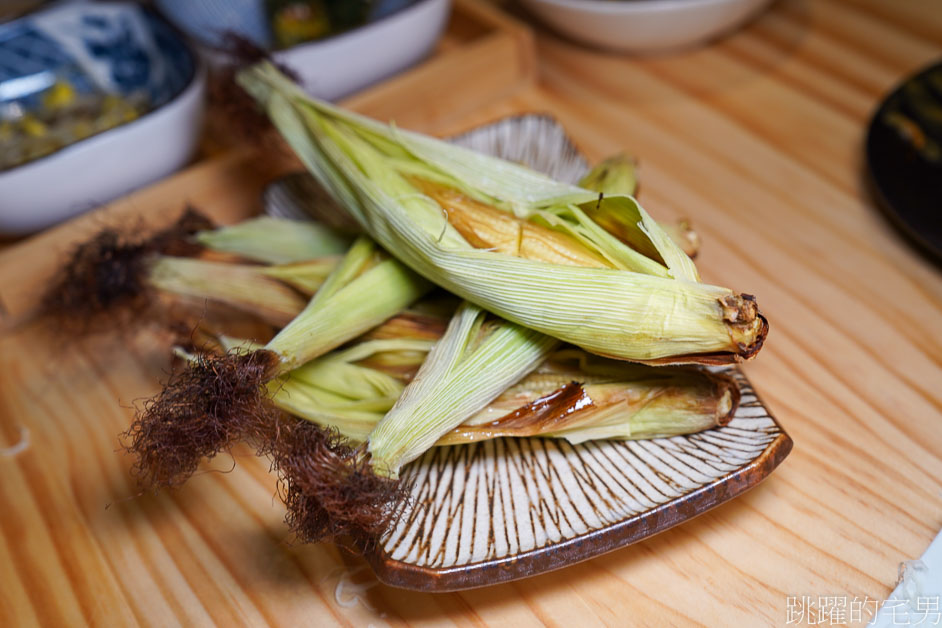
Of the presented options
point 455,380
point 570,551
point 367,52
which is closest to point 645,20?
point 367,52

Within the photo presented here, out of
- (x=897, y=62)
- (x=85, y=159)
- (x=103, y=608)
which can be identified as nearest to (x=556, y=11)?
(x=897, y=62)

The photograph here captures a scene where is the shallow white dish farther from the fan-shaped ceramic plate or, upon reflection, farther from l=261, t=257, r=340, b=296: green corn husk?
the fan-shaped ceramic plate

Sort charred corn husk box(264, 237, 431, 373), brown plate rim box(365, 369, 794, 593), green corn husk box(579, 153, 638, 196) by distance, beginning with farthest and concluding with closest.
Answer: green corn husk box(579, 153, 638, 196) < charred corn husk box(264, 237, 431, 373) < brown plate rim box(365, 369, 794, 593)

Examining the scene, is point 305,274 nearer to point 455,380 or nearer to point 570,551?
point 455,380

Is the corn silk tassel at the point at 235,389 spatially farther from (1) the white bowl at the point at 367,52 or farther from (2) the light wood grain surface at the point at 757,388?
(1) the white bowl at the point at 367,52

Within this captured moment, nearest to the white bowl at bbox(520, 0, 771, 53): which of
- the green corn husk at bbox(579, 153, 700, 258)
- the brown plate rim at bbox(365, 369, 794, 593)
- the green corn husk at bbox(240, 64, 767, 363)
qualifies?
the green corn husk at bbox(579, 153, 700, 258)

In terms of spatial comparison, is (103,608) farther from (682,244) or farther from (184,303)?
(682,244)

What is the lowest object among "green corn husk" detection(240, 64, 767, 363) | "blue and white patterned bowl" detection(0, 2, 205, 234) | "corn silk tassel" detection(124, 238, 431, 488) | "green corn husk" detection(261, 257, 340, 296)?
"blue and white patterned bowl" detection(0, 2, 205, 234)
